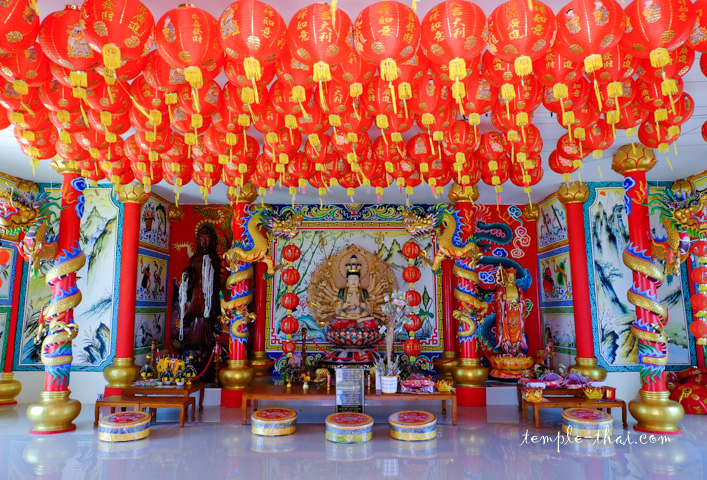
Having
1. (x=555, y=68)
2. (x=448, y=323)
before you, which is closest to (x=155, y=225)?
(x=448, y=323)

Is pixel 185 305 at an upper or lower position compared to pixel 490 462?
upper

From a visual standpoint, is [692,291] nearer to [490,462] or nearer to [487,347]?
[487,347]

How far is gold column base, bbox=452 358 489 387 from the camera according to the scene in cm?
683

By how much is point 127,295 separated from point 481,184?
235 inches

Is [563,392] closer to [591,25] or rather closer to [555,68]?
[555,68]

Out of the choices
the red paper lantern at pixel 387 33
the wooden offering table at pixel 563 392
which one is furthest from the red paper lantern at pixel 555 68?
the wooden offering table at pixel 563 392

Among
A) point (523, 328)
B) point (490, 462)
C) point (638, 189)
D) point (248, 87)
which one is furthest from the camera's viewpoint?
point (523, 328)

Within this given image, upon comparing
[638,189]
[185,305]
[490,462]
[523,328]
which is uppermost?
[638,189]

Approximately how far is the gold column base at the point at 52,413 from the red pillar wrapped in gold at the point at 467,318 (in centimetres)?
527

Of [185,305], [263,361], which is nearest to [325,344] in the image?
[263,361]

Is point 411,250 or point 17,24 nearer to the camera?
point 17,24

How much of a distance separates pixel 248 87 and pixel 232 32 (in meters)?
0.62

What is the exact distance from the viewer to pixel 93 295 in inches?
277

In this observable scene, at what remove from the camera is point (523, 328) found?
24.7ft
